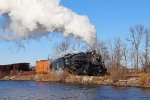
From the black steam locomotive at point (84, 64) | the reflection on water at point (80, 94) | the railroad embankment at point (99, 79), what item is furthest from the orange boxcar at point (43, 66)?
the reflection on water at point (80, 94)

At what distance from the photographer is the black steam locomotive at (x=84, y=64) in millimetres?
65125

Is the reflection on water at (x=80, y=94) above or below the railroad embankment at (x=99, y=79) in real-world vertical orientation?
below

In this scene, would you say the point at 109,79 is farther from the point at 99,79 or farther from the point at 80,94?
the point at 80,94

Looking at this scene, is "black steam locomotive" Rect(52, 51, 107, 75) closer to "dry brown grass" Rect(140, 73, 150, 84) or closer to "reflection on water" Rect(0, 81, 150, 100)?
"dry brown grass" Rect(140, 73, 150, 84)

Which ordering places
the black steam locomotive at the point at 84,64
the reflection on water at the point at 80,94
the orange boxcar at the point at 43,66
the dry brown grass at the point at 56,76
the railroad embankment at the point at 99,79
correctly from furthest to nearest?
the orange boxcar at the point at 43,66, the dry brown grass at the point at 56,76, the black steam locomotive at the point at 84,64, the railroad embankment at the point at 99,79, the reflection on water at the point at 80,94

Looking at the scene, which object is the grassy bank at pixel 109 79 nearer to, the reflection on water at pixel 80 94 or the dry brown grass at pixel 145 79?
the dry brown grass at pixel 145 79

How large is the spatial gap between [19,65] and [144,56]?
109ft

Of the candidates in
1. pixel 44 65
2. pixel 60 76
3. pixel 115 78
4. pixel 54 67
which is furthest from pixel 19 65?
pixel 115 78

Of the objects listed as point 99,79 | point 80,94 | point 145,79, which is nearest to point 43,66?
point 99,79

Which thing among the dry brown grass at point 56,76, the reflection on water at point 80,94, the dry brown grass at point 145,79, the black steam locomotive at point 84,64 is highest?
the black steam locomotive at point 84,64

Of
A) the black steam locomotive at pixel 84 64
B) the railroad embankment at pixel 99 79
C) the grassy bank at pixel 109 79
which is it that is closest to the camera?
the railroad embankment at pixel 99 79

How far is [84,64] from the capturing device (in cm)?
6750

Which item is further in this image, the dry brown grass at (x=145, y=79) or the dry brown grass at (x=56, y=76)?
the dry brown grass at (x=56, y=76)

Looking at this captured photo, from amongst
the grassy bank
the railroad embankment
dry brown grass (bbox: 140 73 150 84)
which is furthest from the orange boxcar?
dry brown grass (bbox: 140 73 150 84)
